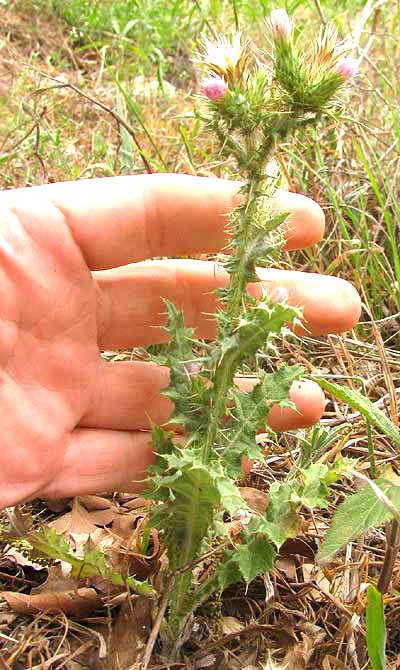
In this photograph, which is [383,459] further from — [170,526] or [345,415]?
[170,526]

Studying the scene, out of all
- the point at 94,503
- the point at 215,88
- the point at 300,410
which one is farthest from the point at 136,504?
the point at 215,88

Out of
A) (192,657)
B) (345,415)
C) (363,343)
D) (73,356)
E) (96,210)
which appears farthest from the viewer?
(363,343)

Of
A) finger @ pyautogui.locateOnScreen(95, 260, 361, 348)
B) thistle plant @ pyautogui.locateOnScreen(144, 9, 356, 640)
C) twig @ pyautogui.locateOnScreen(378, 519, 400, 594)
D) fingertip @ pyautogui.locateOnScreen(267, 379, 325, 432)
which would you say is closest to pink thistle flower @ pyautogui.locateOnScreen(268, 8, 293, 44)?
thistle plant @ pyautogui.locateOnScreen(144, 9, 356, 640)

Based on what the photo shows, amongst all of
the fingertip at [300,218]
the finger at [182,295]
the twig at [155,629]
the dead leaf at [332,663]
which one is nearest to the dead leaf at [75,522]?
the twig at [155,629]

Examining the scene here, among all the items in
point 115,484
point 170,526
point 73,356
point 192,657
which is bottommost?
point 192,657

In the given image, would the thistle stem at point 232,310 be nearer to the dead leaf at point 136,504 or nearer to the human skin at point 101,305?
the human skin at point 101,305

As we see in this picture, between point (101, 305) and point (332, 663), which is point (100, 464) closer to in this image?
point (101, 305)

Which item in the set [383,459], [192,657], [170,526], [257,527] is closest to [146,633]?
[192,657]
